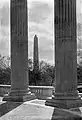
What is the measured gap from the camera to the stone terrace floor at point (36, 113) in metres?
64.9

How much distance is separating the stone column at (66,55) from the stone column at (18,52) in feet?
62.2

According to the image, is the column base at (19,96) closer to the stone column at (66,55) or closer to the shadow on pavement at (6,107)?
the shadow on pavement at (6,107)

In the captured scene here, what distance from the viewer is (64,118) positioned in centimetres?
6328

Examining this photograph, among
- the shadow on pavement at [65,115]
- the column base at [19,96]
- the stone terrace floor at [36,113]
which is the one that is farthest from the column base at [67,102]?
the column base at [19,96]

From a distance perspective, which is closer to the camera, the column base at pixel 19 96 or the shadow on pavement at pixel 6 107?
the shadow on pavement at pixel 6 107

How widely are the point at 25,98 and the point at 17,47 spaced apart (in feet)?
65.6

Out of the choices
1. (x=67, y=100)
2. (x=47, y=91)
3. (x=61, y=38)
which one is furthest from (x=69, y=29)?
(x=47, y=91)

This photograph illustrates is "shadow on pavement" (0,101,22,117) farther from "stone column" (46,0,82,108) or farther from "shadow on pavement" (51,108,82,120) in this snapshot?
"shadow on pavement" (51,108,82,120)

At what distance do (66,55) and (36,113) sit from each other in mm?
20956

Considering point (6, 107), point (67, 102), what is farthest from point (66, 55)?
point (6, 107)

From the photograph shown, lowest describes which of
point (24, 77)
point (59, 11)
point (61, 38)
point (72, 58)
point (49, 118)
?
point (49, 118)

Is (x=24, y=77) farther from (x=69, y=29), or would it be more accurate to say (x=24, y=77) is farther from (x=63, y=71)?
(x=69, y=29)

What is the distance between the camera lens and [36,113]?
233 feet

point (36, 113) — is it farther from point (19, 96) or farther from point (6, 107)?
point (19, 96)
